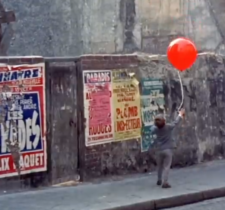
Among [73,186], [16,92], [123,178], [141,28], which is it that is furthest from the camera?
[141,28]

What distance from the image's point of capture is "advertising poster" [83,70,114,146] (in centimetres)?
1391

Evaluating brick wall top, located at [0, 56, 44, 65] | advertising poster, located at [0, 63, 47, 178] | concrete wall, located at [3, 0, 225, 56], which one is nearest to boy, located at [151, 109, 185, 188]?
advertising poster, located at [0, 63, 47, 178]

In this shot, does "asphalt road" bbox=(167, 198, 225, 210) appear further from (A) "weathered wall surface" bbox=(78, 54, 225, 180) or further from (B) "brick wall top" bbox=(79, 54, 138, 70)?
(B) "brick wall top" bbox=(79, 54, 138, 70)

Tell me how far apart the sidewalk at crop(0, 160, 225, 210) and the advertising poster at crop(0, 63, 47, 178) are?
558mm

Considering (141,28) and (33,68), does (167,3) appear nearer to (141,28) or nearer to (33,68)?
(141,28)

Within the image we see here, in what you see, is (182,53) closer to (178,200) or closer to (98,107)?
(98,107)

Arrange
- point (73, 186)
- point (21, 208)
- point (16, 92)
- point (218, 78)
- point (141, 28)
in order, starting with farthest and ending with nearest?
1. point (141, 28)
2. point (218, 78)
3. point (73, 186)
4. point (16, 92)
5. point (21, 208)

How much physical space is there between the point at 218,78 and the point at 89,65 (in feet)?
15.4

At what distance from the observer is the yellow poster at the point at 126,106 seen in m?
14.6

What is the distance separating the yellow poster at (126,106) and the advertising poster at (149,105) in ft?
0.61

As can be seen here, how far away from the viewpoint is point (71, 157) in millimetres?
13750

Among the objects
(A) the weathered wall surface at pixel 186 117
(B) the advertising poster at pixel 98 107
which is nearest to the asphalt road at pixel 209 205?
(A) the weathered wall surface at pixel 186 117

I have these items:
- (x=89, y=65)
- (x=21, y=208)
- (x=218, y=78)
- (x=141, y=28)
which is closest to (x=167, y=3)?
(x=141, y=28)

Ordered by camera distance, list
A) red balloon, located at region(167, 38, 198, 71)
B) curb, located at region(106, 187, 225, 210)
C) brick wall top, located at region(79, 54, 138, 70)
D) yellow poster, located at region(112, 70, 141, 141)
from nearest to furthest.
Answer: curb, located at region(106, 187, 225, 210), red balloon, located at region(167, 38, 198, 71), brick wall top, located at region(79, 54, 138, 70), yellow poster, located at region(112, 70, 141, 141)
